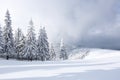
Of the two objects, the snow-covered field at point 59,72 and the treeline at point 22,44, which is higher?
the treeline at point 22,44

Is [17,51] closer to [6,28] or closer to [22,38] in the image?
[22,38]

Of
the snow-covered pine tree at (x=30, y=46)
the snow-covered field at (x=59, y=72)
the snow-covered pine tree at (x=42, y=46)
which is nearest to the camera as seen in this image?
the snow-covered field at (x=59, y=72)

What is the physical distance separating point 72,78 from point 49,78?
1.57 metres

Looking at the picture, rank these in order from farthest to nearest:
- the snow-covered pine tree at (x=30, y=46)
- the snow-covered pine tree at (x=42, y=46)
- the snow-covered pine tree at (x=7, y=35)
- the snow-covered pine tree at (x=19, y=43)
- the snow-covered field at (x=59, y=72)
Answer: the snow-covered pine tree at (x=19, y=43) < the snow-covered pine tree at (x=42, y=46) < the snow-covered pine tree at (x=30, y=46) < the snow-covered pine tree at (x=7, y=35) < the snow-covered field at (x=59, y=72)

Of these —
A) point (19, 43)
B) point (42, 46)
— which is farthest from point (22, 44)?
point (42, 46)

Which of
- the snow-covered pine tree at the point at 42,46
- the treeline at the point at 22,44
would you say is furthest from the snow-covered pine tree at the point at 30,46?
the snow-covered pine tree at the point at 42,46

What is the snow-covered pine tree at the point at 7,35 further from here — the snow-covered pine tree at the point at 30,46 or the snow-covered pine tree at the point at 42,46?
the snow-covered pine tree at the point at 42,46

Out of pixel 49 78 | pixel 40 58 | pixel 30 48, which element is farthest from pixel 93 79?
pixel 40 58

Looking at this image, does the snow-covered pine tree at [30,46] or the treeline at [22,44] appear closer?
the treeline at [22,44]

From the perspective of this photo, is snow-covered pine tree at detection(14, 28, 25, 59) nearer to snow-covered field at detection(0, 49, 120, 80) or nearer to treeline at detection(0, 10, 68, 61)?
treeline at detection(0, 10, 68, 61)

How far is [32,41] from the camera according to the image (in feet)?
151

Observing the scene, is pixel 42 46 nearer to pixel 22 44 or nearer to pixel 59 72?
pixel 22 44

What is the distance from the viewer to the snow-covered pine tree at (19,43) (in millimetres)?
50375

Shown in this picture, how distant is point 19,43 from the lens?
52.4m
